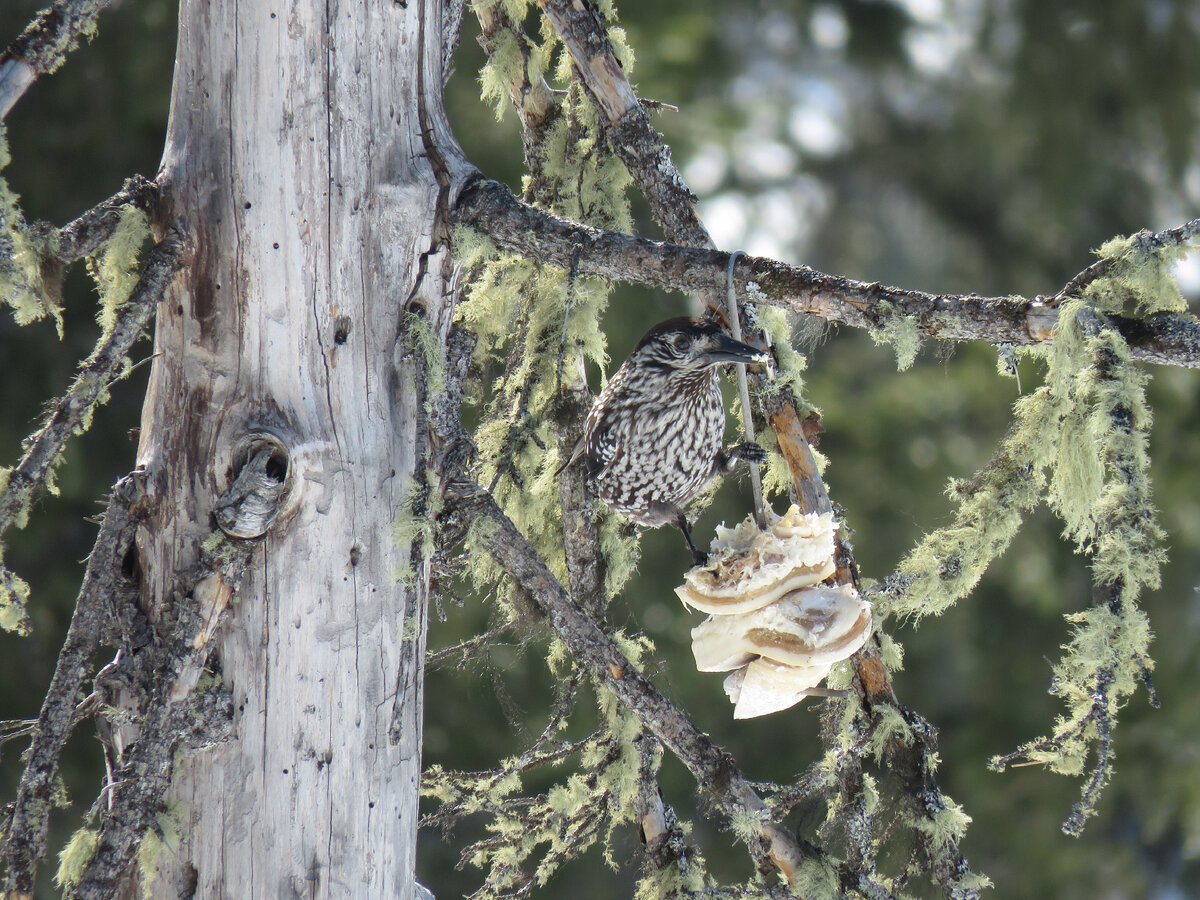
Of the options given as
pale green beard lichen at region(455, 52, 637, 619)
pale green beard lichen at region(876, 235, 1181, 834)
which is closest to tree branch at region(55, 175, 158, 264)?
pale green beard lichen at region(455, 52, 637, 619)

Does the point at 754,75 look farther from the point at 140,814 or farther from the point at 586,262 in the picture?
the point at 140,814

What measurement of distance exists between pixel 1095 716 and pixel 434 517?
1.09 metres

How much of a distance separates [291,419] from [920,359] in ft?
20.6

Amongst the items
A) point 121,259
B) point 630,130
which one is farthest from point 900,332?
point 121,259

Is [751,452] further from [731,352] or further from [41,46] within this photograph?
[41,46]

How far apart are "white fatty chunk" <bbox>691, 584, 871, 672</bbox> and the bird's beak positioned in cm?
42

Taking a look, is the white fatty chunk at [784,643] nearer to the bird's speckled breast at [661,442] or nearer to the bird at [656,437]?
the bird at [656,437]

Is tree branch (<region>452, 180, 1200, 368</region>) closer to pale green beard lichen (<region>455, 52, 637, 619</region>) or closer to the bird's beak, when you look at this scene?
the bird's beak

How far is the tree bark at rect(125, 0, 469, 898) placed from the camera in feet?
5.37

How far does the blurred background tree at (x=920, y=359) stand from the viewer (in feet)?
15.9

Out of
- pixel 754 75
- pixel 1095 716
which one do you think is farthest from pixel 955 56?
pixel 1095 716

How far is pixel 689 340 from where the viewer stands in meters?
2.06

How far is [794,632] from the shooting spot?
1648 mm

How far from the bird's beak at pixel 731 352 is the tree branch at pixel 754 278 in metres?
0.13
